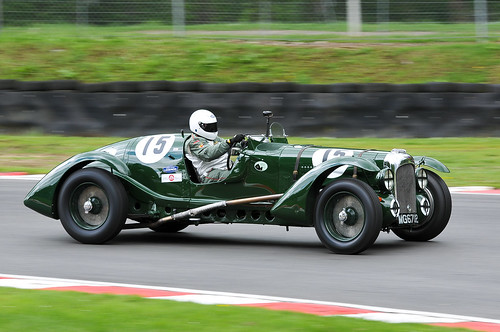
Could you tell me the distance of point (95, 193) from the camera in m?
8.62

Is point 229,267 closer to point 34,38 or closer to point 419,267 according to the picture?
point 419,267

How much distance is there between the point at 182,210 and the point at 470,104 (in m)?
8.57

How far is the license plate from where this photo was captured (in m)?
7.84

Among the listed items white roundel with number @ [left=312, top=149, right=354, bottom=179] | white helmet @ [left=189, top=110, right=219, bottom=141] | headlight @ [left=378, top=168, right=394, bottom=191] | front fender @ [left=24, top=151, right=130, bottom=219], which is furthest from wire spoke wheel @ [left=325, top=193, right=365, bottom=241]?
front fender @ [left=24, top=151, right=130, bottom=219]

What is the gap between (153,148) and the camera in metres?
8.73

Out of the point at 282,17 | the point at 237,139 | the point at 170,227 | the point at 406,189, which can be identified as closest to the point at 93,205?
the point at 170,227

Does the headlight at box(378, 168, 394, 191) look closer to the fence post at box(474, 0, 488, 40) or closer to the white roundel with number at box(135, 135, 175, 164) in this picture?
the white roundel with number at box(135, 135, 175, 164)

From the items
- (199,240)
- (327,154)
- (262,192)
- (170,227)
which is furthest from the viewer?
(170,227)

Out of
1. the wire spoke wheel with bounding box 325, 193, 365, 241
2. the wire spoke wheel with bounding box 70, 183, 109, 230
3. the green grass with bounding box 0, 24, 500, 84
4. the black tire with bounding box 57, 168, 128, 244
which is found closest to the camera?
the wire spoke wheel with bounding box 325, 193, 365, 241

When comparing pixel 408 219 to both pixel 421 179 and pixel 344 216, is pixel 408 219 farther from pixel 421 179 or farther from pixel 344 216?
pixel 344 216

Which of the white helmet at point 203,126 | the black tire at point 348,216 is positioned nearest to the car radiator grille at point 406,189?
the black tire at point 348,216

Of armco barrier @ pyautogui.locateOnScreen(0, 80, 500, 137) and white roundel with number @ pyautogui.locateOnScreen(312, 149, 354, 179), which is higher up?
armco barrier @ pyautogui.locateOnScreen(0, 80, 500, 137)

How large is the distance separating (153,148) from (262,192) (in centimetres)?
124

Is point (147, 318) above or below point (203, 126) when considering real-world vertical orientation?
below
